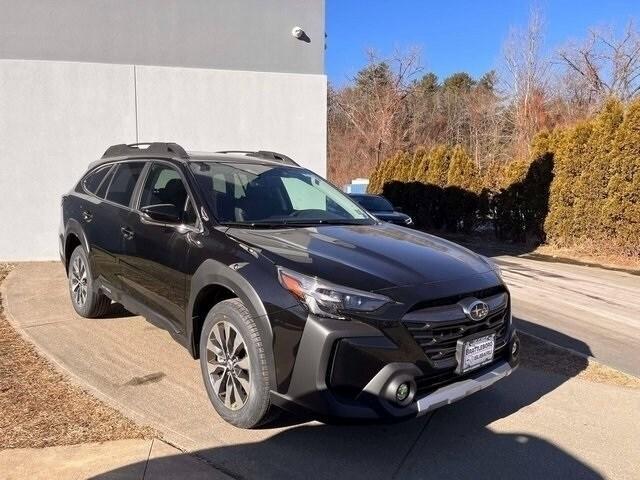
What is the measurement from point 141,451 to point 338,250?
5.53ft

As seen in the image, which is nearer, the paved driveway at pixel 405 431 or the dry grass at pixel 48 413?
the paved driveway at pixel 405 431

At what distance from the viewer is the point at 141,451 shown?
10.8 ft

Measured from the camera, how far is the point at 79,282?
596 centimetres

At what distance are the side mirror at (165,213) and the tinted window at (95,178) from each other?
182cm

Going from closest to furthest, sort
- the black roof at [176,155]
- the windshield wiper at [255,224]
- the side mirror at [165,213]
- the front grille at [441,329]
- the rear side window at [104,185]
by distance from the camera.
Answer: the front grille at [441,329]
the windshield wiper at [255,224]
the side mirror at [165,213]
the black roof at [176,155]
the rear side window at [104,185]

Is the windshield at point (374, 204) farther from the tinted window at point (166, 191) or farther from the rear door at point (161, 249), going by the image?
the rear door at point (161, 249)

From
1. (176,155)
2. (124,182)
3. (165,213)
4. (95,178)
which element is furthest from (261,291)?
(95,178)

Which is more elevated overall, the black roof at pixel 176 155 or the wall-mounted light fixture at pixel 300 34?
the wall-mounted light fixture at pixel 300 34

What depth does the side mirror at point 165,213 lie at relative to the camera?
13.5 ft

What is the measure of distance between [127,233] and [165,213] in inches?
31.4

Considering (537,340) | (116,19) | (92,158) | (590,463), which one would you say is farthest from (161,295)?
(116,19)

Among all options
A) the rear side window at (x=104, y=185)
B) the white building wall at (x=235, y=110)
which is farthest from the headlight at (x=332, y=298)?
the white building wall at (x=235, y=110)

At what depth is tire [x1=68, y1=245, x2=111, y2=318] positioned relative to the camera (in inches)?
222

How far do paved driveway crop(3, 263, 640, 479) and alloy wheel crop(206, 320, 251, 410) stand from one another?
0.21 meters
